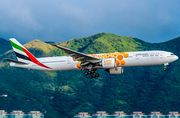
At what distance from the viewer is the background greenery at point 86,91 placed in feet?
461

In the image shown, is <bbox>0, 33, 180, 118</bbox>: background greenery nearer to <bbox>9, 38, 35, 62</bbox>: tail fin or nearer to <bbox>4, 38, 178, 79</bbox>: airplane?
<bbox>9, 38, 35, 62</bbox>: tail fin

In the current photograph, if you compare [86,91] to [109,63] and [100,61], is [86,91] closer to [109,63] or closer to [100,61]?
[100,61]

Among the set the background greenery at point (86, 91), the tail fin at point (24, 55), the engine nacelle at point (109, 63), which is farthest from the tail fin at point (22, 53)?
the background greenery at point (86, 91)

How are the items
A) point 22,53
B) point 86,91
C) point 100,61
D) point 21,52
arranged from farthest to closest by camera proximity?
point 86,91 < point 21,52 < point 22,53 < point 100,61

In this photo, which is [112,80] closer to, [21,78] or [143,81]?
[143,81]

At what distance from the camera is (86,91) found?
16262 cm

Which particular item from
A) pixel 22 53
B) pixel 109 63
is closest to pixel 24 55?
pixel 22 53

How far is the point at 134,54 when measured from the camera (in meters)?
58.4

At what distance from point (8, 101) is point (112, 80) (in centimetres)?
6619

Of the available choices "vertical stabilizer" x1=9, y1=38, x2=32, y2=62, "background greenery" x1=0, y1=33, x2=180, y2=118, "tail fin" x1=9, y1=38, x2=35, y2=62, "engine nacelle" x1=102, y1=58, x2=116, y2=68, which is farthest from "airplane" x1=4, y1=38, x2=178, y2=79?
"background greenery" x1=0, y1=33, x2=180, y2=118

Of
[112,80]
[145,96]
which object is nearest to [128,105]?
[145,96]

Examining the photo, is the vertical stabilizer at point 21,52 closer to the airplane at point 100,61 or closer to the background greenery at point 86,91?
the airplane at point 100,61

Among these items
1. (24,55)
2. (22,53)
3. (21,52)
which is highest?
(21,52)

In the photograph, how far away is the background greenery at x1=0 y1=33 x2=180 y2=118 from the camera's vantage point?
140m
